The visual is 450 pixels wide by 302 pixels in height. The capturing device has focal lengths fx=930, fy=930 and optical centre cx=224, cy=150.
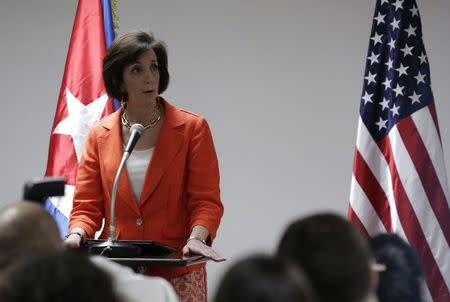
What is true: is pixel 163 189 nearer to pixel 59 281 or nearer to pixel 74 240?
pixel 74 240

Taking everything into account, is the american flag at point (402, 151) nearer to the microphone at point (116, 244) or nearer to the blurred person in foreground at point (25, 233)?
the microphone at point (116, 244)

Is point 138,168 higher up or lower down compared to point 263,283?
lower down

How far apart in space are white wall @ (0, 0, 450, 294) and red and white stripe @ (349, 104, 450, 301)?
113 centimetres

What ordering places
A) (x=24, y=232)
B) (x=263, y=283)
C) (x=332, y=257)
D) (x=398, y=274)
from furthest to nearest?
(x=398, y=274) → (x=24, y=232) → (x=332, y=257) → (x=263, y=283)

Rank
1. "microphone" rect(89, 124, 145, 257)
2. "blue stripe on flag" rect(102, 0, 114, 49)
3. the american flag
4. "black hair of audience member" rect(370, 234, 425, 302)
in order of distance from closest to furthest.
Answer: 1. "black hair of audience member" rect(370, 234, 425, 302)
2. "microphone" rect(89, 124, 145, 257)
3. the american flag
4. "blue stripe on flag" rect(102, 0, 114, 49)

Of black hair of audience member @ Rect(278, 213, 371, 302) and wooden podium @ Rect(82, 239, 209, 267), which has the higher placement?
black hair of audience member @ Rect(278, 213, 371, 302)

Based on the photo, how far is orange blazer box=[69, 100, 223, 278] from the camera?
11.5 ft

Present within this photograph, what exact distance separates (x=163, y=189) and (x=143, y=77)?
17.3 inches

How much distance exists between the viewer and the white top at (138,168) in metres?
3.52

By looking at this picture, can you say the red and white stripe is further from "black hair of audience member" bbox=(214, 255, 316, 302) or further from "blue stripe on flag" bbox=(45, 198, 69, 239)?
"black hair of audience member" bbox=(214, 255, 316, 302)

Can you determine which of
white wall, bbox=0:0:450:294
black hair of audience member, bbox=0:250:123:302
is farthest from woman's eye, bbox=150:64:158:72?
black hair of audience member, bbox=0:250:123:302

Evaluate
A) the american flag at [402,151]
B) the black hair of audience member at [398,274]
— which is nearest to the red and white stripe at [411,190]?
the american flag at [402,151]

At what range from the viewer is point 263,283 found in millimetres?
1212

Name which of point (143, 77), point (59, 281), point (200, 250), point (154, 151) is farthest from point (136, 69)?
point (59, 281)
